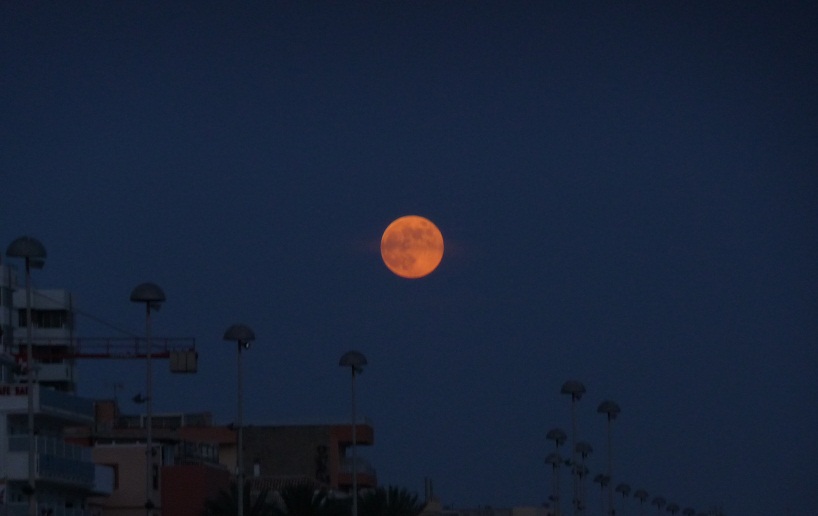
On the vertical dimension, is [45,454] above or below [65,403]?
below

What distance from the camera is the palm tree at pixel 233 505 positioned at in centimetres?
7894

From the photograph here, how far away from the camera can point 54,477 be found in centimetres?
7000

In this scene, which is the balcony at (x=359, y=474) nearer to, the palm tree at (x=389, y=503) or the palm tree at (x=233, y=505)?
the palm tree at (x=389, y=503)

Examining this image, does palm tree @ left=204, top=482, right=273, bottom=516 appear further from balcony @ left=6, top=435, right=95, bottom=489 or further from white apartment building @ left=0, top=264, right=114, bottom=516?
balcony @ left=6, top=435, right=95, bottom=489

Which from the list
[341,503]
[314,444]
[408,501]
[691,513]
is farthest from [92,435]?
[691,513]

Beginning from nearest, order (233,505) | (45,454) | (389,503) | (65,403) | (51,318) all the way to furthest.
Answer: (45,454) → (65,403) → (233,505) → (389,503) → (51,318)

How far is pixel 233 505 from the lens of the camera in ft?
261

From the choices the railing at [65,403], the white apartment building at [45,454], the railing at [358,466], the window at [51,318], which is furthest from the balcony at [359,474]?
the railing at [65,403]

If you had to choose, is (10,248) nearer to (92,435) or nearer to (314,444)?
(92,435)

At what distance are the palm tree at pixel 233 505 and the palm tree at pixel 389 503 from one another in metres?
15.0

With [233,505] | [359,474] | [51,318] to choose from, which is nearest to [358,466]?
[359,474]

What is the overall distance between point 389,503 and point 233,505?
20.5 m

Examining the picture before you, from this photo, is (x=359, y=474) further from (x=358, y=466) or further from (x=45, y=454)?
(x=45, y=454)

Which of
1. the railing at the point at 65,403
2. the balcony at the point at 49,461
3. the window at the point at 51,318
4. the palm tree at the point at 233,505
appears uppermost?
the window at the point at 51,318
